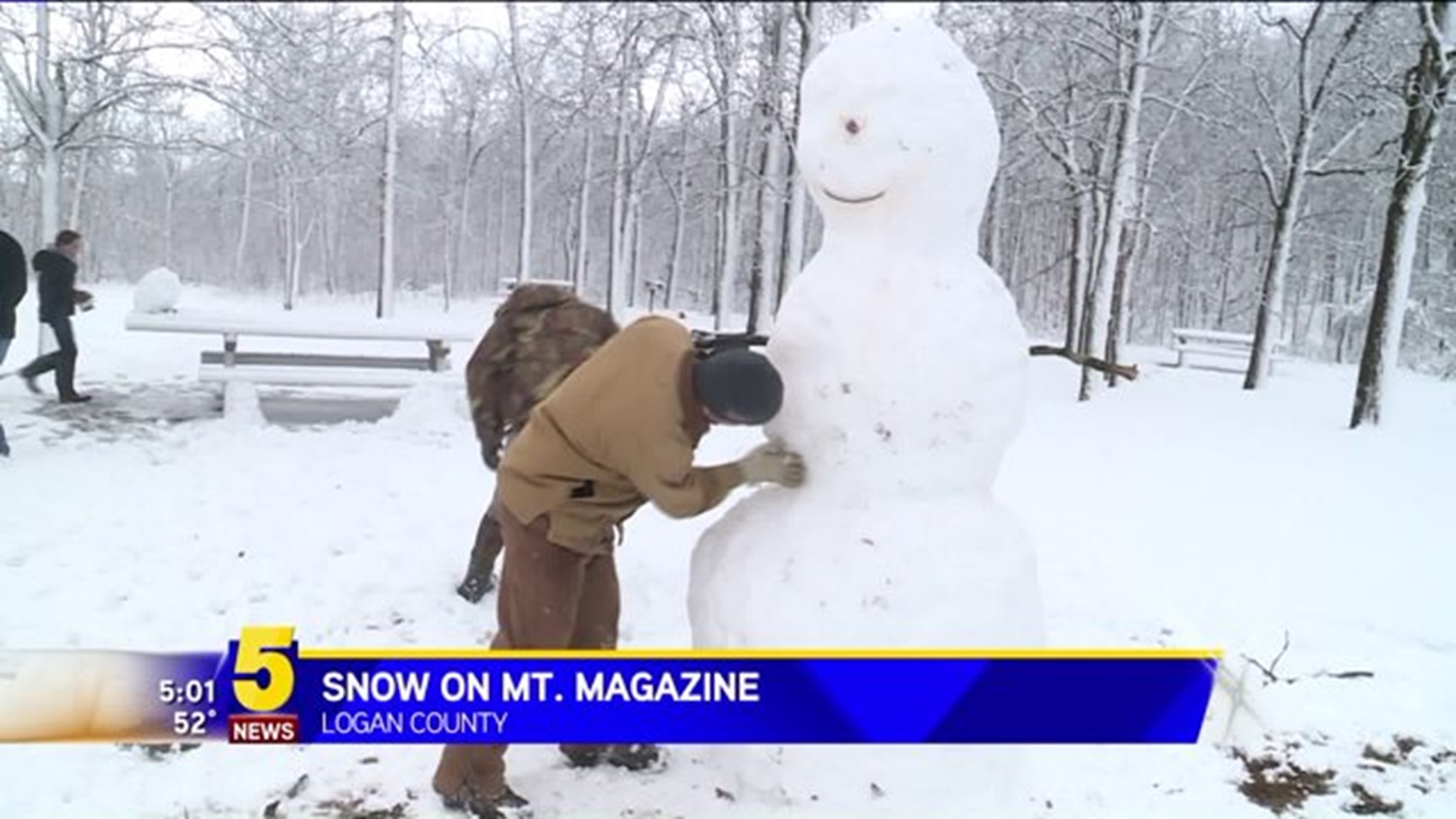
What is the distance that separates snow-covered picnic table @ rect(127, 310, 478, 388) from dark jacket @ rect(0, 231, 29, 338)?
1.29 meters

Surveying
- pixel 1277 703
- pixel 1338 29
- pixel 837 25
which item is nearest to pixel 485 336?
pixel 1277 703

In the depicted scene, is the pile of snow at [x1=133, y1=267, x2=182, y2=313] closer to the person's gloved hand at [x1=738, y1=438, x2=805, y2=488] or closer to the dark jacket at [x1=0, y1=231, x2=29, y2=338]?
the dark jacket at [x1=0, y1=231, x2=29, y2=338]

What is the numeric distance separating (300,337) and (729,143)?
32.5 feet

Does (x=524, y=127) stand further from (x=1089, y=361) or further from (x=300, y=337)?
(x=1089, y=361)

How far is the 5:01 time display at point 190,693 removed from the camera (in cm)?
203

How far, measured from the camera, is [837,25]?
46.9 feet

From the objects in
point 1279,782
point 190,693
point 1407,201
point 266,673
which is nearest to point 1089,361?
point 1279,782

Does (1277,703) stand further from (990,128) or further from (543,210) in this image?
(543,210)

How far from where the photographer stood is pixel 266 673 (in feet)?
6.58

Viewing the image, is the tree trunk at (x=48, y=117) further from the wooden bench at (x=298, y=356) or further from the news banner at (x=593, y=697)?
the news banner at (x=593, y=697)

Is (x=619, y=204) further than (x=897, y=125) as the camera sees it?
Yes

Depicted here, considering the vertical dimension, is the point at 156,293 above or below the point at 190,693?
above

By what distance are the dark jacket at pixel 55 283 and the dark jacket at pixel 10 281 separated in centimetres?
104

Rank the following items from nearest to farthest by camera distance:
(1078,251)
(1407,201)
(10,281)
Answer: (10,281) < (1407,201) < (1078,251)
